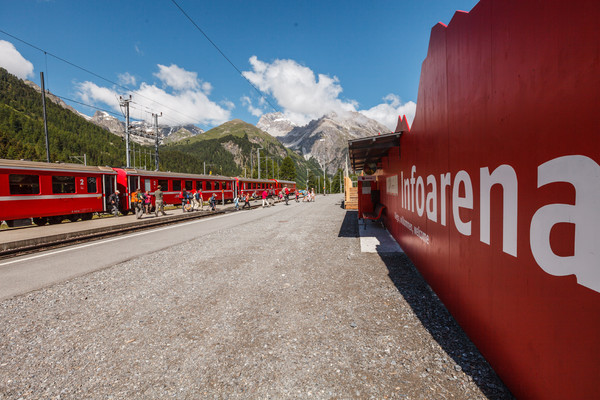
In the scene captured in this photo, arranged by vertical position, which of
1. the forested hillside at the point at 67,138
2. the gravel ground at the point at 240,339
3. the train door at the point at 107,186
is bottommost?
the gravel ground at the point at 240,339

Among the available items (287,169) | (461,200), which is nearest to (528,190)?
(461,200)

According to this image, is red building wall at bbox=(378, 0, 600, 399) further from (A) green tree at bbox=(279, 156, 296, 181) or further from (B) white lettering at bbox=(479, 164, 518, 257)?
(A) green tree at bbox=(279, 156, 296, 181)

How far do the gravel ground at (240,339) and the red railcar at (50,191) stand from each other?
9544mm

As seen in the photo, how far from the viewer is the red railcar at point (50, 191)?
35.9 feet

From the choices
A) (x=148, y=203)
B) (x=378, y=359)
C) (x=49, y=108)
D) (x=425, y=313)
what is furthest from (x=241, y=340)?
(x=49, y=108)

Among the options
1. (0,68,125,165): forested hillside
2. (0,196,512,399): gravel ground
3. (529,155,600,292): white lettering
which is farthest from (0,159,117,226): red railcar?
(0,68,125,165): forested hillside

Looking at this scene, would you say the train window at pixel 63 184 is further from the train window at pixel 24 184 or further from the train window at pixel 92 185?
the train window at pixel 92 185

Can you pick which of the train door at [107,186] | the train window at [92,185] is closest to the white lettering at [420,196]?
the train window at [92,185]

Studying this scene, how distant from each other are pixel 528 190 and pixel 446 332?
2.13 m

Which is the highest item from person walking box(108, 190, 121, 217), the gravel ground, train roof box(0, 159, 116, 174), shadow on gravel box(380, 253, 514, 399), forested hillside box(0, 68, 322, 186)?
forested hillside box(0, 68, 322, 186)

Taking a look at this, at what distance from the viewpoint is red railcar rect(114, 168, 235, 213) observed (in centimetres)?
1725

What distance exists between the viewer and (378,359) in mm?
2797

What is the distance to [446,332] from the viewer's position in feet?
10.8

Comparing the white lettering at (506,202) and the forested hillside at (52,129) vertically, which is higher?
the forested hillside at (52,129)
